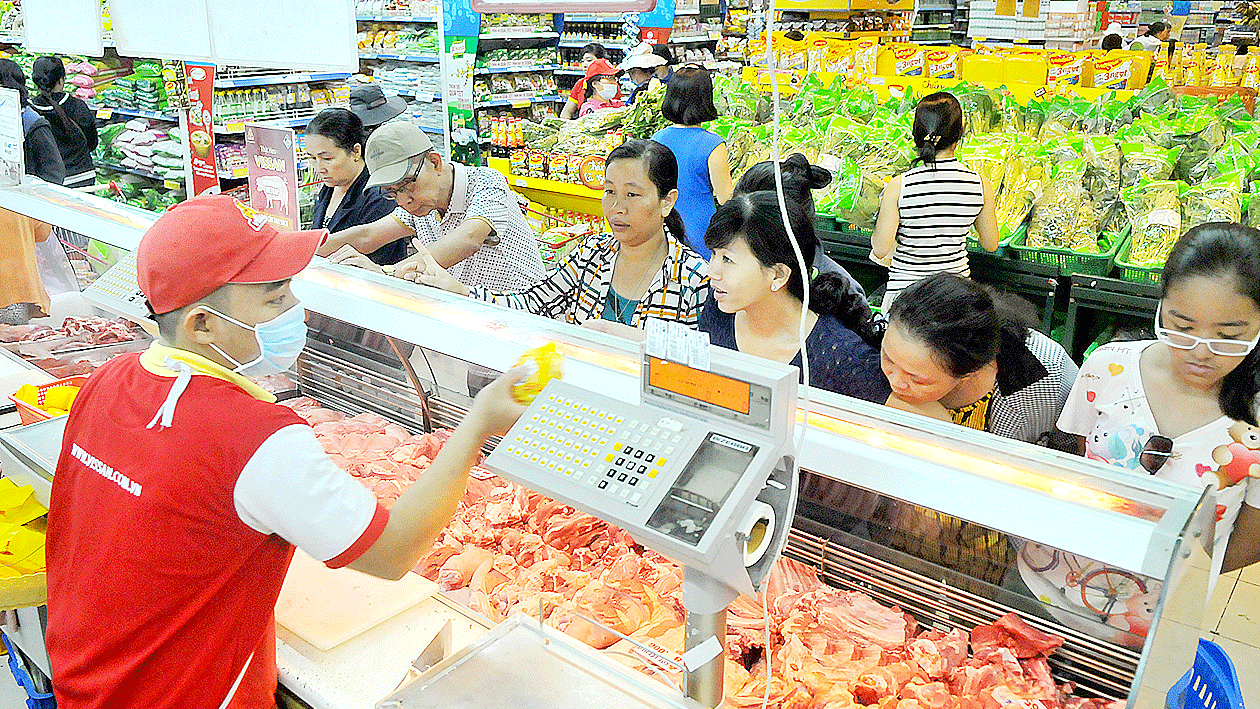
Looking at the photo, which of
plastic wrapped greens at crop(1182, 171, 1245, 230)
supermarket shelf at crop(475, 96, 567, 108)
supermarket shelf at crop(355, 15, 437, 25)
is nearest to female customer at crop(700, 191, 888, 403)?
plastic wrapped greens at crop(1182, 171, 1245, 230)

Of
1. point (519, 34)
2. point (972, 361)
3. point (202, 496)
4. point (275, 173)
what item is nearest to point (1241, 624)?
point (972, 361)

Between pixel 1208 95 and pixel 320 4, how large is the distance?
250 inches

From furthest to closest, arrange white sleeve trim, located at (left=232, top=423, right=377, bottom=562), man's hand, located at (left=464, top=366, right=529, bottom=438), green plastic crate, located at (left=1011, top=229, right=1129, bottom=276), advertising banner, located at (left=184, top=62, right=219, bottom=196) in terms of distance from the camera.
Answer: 1. advertising banner, located at (left=184, top=62, right=219, bottom=196)
2. green plastic crate, located at (left=1011, top=229, right=1129, bottom=276)
3. man's hand, located at (left=464, top=366, right=529, bottom=438)
4. white sleeve trim, located at (left=232, top=423, right=377, bottom=562)

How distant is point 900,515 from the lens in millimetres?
1530

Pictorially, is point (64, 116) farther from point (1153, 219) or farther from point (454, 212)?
point (1153, 219)

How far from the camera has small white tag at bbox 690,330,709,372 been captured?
4.36 ft

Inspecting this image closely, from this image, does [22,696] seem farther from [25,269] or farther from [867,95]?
[867,95]

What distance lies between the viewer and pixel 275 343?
1.71 m

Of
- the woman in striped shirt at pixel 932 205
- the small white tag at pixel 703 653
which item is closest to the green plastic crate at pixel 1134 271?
the woman in striped shirt at pixel 932 205

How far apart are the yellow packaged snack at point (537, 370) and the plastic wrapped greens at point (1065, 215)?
142 inches

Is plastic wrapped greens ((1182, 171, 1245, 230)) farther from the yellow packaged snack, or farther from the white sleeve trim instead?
the white sleeve trim

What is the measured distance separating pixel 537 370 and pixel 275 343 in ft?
1.62

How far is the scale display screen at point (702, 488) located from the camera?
4.06 feet

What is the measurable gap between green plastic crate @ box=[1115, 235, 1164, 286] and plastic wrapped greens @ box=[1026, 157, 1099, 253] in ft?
A: 0.50
